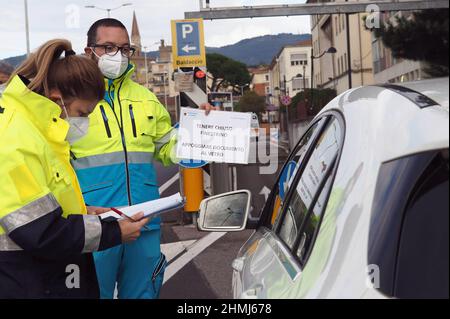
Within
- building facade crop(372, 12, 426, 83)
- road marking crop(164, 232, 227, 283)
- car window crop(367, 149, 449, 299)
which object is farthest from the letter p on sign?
car window crop(367, 149, 449, 299)

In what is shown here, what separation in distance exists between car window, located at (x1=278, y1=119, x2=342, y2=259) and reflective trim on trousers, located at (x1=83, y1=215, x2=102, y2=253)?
0.63m

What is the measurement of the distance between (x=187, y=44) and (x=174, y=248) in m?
Answer: 2.86

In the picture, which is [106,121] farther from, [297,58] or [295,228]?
[297,58]

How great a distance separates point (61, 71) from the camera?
7.45 feet

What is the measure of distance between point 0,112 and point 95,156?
117 centimetres

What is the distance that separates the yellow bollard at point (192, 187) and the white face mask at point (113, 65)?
19.7ft

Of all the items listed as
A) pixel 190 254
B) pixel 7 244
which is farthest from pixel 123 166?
pixel 190 254

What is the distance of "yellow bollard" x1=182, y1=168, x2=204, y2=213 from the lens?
943cm

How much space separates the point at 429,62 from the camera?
1.25 m

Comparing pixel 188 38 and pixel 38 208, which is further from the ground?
pixel 188 38

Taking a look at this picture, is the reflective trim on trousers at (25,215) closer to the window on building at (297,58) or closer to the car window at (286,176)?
the car window at (286,176)

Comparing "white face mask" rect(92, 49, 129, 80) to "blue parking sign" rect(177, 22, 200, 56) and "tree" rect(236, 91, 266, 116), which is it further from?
"tree" rect(236, 91, 266, 116)
